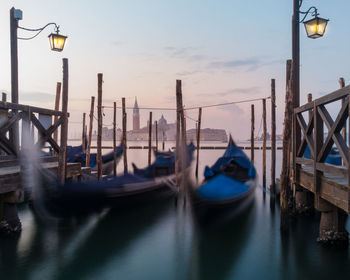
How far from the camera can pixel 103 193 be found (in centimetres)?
686

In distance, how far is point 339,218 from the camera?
16.7ft

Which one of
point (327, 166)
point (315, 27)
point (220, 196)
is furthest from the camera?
point (220, 196)

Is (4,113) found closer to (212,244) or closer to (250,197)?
(212,244)

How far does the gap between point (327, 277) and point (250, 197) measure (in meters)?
3.81

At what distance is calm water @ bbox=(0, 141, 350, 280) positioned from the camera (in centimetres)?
496

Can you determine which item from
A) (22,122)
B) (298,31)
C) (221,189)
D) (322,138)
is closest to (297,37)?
(298,31)

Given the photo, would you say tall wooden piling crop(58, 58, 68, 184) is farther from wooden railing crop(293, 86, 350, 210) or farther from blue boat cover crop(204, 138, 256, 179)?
blue boat cover crop(204, 138, 256, 179)

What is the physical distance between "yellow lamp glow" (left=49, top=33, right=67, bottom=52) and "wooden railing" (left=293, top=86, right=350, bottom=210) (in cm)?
420

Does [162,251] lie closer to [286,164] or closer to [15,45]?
[286,164]

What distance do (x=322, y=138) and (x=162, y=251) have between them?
3354 mm

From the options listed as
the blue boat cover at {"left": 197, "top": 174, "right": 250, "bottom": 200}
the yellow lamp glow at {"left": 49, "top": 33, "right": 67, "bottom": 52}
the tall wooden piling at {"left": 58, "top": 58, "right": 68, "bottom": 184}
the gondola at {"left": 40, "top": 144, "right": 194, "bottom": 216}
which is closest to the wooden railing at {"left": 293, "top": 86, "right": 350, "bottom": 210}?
the blue boat cover at {"left": 197, "top": 174, "right": 250, "bottom": 200}

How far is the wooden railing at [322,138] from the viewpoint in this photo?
3688mm

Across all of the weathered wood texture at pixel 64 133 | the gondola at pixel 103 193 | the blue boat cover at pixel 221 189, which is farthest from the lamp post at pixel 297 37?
the weathered wood texture at pixel 64 133

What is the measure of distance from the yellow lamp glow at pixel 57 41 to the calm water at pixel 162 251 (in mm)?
3392
